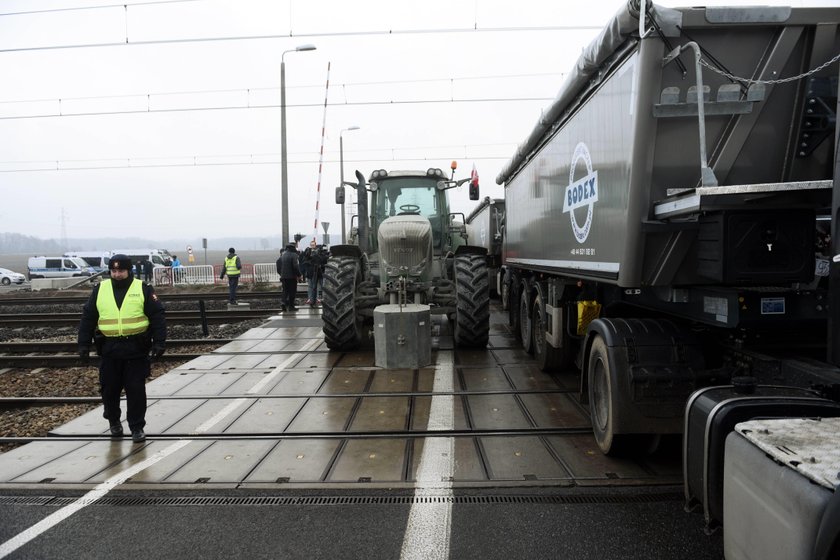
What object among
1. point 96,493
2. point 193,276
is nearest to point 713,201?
point 96,493

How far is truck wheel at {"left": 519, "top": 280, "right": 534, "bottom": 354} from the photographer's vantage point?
882 centimetres

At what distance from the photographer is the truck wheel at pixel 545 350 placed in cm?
741

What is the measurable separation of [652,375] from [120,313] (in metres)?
4.73

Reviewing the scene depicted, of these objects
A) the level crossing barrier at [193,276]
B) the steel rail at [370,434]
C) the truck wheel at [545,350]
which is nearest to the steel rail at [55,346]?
the steel rail at [370,434]

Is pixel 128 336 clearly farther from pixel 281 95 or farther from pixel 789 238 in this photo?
pixel 281 95

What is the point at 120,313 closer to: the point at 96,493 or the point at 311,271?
the point at 96,493

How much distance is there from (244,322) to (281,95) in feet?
25.7

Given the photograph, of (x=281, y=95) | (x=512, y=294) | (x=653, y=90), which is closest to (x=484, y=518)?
(x=653, y=90)

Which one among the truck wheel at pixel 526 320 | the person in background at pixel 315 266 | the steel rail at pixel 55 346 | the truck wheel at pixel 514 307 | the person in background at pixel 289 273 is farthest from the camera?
the person in background at pixel 315 266

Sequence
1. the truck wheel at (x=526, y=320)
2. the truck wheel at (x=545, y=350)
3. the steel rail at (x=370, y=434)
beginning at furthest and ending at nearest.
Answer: the truck wheel at (x=526, y=320), the truck wheel at (x=545, y=350), the steel rail at (x=370, y=434)

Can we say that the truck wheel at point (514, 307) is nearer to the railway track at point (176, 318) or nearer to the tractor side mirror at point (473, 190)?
the tractor side mirror at point (473, 190)

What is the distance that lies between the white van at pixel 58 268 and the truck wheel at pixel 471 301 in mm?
30706

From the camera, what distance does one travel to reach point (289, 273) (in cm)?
1535

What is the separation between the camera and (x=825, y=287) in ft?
11.2
